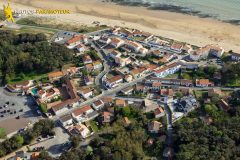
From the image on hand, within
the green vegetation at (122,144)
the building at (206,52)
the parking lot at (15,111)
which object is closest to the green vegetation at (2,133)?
the parking lot at (15,111)

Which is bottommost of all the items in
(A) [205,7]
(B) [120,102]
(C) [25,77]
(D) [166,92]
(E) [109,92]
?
(C) [25,77]

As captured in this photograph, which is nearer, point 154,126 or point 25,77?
point 154,126

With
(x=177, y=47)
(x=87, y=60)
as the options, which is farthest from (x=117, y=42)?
(x=177, y=47)

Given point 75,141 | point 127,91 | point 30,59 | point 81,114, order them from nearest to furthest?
1. point 75,141
2. point 81,114
3. point 127,91
4. point 30,59

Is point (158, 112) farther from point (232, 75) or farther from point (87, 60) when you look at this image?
point (87, 60)

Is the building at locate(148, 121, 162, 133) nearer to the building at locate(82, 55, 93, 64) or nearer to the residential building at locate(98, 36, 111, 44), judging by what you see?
the building at locate(82, 55, 93, 64)

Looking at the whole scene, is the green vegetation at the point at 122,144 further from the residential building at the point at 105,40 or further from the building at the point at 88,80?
the residential building at the point at 105,40

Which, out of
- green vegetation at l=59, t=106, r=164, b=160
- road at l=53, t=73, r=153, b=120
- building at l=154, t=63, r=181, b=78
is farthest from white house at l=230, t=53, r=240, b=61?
green vegetation at l=59, t=106, r=164, b=160

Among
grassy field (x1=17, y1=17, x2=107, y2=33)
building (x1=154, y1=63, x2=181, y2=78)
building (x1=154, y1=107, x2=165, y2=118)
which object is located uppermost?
grassy field (x1=17, y1=17, x2=107, y2=33)
